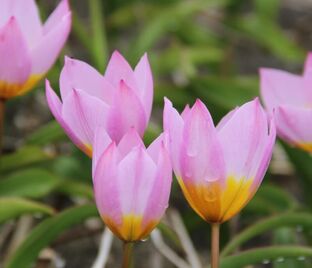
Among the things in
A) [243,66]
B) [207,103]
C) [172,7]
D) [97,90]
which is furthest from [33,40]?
[243,66]

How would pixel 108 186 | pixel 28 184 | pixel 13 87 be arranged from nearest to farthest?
pixel 108 186, pixel 13 87, pixel 28 184

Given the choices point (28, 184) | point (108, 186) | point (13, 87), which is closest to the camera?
point (108, 186)

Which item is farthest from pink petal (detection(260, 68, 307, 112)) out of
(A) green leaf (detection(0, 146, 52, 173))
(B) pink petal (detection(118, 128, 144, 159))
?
(A) green leaf (detection(0, 146, 52, 173))

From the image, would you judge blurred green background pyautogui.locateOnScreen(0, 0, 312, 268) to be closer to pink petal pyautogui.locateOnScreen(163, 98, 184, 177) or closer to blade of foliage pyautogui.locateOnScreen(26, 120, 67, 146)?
blade of foliage pyautogui.locateOnScreen(26, 120, 67, 146)

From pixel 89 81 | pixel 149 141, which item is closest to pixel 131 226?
pixel 89 81

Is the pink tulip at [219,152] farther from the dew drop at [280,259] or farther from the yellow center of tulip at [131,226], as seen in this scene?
the dew drop at [280,259]

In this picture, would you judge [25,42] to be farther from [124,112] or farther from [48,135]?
[48,135]
